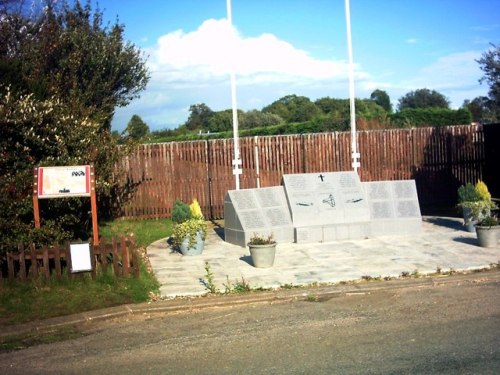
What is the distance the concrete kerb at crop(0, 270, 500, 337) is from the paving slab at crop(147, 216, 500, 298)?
0.42m

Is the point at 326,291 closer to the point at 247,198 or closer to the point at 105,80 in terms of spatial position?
the point at 247,198

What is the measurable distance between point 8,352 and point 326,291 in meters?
4.69

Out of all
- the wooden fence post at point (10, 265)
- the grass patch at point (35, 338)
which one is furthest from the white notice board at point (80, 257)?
the grass patch at point (35, 338)

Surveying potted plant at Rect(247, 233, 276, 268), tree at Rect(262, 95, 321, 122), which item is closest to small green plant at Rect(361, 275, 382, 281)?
potted plant at Rect(247, 233, 276, 268)

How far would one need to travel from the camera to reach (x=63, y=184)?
32.5 feet

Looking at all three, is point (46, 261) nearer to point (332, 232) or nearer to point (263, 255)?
point (263, 255)

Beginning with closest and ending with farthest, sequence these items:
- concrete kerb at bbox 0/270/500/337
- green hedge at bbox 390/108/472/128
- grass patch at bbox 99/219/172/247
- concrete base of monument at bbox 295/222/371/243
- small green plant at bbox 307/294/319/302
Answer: concrete kerb at bbox 0/270/500/337 < small green plant at bbox 307/294/319/302 < concrete base of monument at bbox 295/222/371/243 < grass patch at bbox 99/219/172/247 < green hedge at bbox 390/108/472/128

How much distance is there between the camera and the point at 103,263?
934cm

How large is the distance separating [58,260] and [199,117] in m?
63.2

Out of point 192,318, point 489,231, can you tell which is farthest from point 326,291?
point 489,231

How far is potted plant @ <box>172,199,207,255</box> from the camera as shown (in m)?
12.0

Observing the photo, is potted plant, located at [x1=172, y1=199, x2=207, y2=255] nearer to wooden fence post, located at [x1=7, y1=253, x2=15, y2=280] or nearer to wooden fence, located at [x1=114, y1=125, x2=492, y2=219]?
wooden fence post, located at [x1=7, y1=253, x2=15, y2=280]

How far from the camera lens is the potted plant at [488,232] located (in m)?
11.6

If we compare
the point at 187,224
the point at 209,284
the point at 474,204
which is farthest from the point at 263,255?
the point at 474,204
